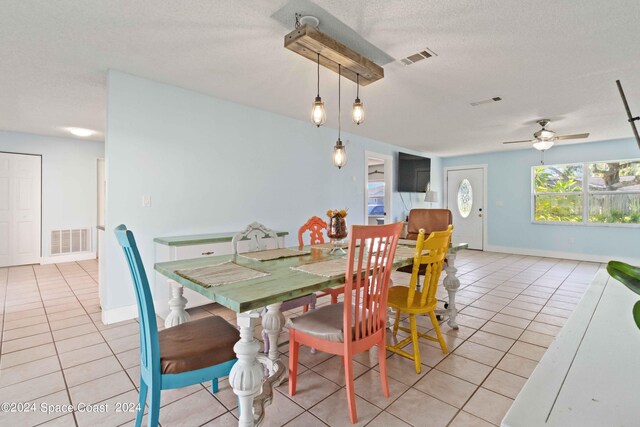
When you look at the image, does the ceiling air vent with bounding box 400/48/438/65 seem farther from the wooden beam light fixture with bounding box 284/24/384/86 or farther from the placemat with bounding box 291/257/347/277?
the placemat with bounding box 291/257/347/277

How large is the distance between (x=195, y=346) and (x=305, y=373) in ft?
3.05

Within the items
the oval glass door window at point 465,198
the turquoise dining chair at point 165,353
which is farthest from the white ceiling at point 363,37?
the oval glass door window at point 465,198

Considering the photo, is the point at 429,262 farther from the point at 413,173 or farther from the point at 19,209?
the point at 19,209

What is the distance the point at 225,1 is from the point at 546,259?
22.8ft

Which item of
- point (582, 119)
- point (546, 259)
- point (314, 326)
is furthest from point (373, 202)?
point (314, 326)

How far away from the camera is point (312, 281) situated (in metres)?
1.57

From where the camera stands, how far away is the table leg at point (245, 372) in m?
1.30

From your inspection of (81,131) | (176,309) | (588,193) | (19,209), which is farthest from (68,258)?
(588,193)

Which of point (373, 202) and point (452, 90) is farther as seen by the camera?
point (373, 202)

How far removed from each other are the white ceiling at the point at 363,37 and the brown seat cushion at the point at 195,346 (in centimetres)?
189

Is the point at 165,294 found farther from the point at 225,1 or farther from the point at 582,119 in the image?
the point at 582,119

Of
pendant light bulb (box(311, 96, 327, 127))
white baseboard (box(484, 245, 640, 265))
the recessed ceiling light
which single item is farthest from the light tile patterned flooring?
white baseboard (box(484, 245, 640, 265))

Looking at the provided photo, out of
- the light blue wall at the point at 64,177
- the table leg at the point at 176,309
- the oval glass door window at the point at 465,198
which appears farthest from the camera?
the oval glass door window at the point at 465,198

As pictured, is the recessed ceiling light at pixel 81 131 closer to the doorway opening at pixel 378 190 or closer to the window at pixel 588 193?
the doorway opening at pixel 378 190
